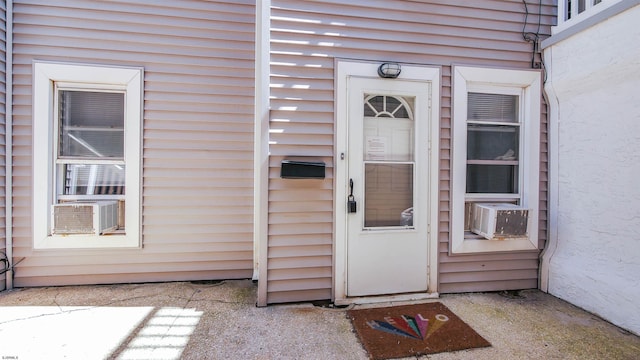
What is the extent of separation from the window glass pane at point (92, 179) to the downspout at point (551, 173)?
A: 440 centimetres

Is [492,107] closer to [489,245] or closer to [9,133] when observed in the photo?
[489,245]

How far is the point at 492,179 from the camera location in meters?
3.01

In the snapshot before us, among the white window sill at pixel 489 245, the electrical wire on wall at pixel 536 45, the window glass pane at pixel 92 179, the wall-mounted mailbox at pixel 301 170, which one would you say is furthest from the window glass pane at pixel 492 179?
the window glass pane at pixel 92 179

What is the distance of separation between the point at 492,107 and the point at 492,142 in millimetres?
359

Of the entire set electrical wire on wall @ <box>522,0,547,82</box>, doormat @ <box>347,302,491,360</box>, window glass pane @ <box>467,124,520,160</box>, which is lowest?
doormat @ <box>347,302,491,360</box>

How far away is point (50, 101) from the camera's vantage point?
284 centimetres

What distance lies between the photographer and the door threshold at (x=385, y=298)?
262 cm

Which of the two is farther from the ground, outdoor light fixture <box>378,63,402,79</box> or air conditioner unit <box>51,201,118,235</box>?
outdoor light fixture <box>378,63,402,79</box>

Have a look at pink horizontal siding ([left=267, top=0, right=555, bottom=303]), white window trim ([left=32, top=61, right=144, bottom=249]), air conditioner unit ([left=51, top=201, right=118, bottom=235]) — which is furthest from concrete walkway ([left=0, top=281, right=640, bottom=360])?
air conditioner unit ([left=51, top=201, right=118, bottom=235])

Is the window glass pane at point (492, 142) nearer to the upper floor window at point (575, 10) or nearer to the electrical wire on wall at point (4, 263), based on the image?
the upper floor window at point (575, 10)

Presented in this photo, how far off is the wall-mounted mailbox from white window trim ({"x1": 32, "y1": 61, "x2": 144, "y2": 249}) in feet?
5.31

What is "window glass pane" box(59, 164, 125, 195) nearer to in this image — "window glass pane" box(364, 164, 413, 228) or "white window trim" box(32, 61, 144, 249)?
"white window trim" box(32, 61, 144, 249)

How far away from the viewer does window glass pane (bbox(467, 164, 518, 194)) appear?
117 inches

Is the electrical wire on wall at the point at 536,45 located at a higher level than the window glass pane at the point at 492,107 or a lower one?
higher
